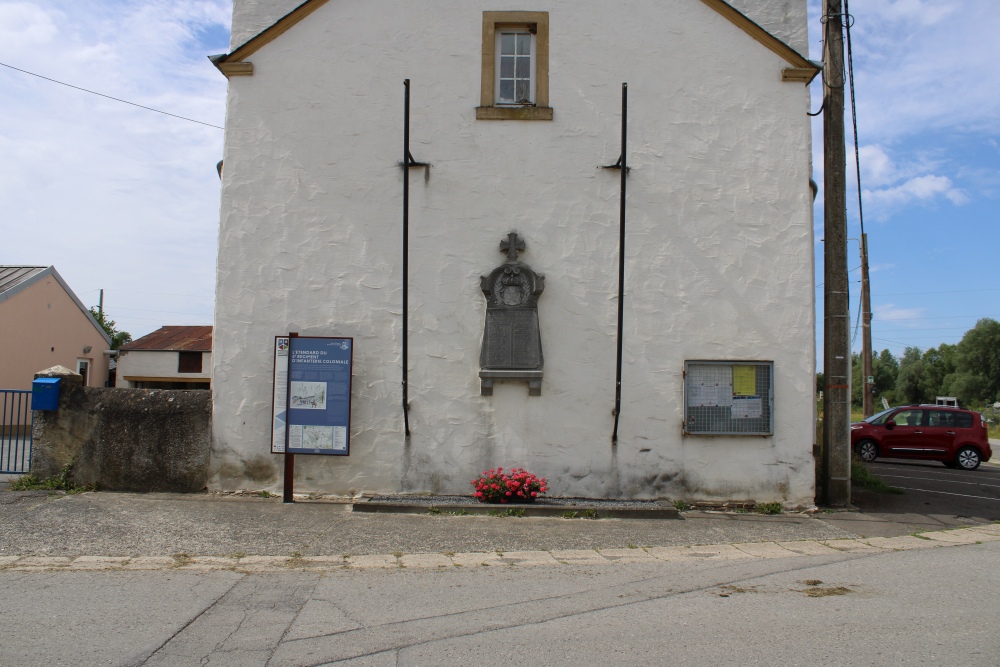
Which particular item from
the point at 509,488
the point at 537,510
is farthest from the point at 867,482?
the point at 509,488

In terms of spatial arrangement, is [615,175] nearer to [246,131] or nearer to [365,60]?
[365,60]

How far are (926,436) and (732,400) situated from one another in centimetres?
1319

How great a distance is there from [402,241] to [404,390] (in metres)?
1.88

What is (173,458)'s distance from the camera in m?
9.95

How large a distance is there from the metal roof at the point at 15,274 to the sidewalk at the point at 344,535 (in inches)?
720

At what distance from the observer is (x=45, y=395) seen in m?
9.98

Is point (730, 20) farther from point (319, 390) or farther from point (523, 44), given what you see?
point (319, 390)

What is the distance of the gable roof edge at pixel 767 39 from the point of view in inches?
396

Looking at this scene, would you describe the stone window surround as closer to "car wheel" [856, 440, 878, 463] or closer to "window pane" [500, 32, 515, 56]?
"window pane" [500, 32, 515, 56]

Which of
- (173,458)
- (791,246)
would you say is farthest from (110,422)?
(791,246)

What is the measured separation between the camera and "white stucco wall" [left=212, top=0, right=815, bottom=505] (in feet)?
32.6

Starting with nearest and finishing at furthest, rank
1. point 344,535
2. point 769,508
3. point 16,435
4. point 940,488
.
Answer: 1. point 344,535
2. point 769,508
3. point 16,435
4. point 940,488

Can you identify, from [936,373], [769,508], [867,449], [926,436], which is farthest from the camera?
[936,373]

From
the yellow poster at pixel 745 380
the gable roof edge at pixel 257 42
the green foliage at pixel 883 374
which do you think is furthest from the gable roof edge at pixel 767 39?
the green foliage at pixel 883 374
